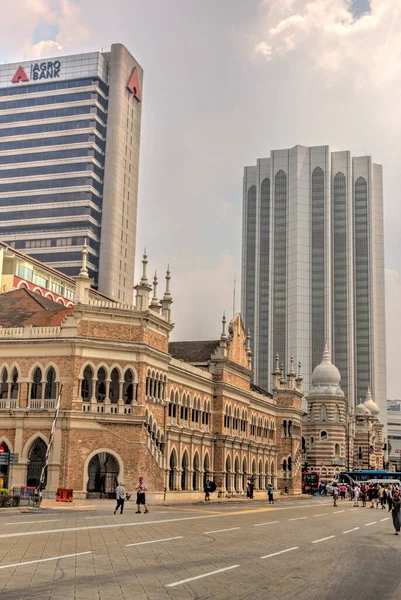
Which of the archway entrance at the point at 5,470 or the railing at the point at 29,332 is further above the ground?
the railing at the point at 29,332

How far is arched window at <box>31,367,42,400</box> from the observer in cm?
4853

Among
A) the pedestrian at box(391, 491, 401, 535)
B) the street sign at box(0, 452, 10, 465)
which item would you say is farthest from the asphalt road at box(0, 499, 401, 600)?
the street sign at box(0, 452, 10, 465)

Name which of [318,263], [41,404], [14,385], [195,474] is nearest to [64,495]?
[41,404]

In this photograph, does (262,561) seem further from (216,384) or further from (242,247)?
(242,247)

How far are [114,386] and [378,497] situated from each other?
27.2m

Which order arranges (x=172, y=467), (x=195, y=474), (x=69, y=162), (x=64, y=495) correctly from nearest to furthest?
(x=64, y=495)
(x=172, y=467)
(x=195, y=474)
(x=69, y=162)

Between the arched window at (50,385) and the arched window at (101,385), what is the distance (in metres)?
2.66

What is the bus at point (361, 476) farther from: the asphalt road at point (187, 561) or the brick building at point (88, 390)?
the asphalt road at point (187, 561)

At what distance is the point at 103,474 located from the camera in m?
47.9

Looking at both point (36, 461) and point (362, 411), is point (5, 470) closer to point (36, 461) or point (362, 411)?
point (36, 461)

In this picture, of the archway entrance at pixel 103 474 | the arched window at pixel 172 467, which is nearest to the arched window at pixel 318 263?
the arched window at pixel 172 467

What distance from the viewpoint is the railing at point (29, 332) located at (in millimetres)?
48125

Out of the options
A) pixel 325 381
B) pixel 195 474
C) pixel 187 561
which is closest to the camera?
pixel 187 561

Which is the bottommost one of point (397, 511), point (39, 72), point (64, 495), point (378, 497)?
point (378, 497)
